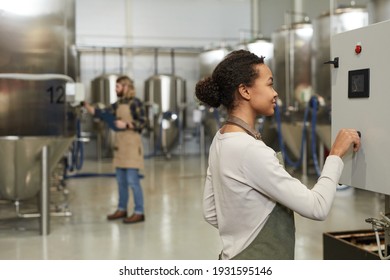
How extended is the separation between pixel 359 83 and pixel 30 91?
251 cm

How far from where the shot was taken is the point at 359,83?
1.76 meters

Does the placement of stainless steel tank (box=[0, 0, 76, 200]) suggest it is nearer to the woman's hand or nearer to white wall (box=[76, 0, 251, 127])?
the woman's hand

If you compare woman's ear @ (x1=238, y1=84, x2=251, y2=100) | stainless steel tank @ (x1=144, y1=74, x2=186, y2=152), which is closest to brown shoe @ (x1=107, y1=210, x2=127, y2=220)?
woman's ear @ (x1=238, y1=84, x2=251, y2=100)

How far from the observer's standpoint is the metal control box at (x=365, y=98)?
1.64m

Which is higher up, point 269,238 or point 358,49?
point 358,49

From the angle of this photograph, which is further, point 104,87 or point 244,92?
point 104,87

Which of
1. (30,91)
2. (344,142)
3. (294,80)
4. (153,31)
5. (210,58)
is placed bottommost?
(344,142)

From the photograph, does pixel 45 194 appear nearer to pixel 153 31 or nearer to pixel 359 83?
pixel 359 83

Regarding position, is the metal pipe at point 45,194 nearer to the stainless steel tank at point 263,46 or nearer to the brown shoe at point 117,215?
the brown shoe at point 117,215

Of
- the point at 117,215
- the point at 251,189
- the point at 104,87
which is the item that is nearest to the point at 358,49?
the point at 251,189

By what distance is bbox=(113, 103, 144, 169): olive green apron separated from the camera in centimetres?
421

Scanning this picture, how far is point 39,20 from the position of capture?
12.1 feet

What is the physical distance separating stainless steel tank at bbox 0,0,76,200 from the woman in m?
2.40

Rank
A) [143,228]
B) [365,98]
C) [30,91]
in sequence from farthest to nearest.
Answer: [143,228]
[30,91]
[365,98]
